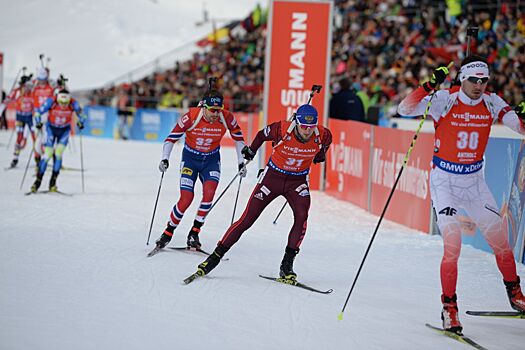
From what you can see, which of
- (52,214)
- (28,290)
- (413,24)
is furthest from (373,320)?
(413,24)

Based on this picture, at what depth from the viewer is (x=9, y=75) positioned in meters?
49.9

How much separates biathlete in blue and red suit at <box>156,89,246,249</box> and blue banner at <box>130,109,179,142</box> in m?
22.3

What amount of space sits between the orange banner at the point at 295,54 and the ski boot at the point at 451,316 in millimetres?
11049

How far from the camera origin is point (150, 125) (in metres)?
32.9

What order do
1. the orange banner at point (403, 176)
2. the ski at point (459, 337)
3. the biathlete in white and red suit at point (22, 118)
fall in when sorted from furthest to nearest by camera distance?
1. the biathlete in white and red suit at point (22, 118)
2. the orange banner at point (403, 176)
3. the ski at point (459, 337)

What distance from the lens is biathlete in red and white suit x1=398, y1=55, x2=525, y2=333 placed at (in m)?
6.66

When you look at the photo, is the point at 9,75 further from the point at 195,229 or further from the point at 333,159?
the point at 195,229

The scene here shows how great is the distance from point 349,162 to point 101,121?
806 inches

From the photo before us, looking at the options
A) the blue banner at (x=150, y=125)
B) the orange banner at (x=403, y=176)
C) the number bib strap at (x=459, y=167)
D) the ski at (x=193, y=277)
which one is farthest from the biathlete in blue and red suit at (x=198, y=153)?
the blue banner at (x=150, y=125)

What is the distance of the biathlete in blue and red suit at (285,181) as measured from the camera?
817cm

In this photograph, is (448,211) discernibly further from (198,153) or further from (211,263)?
(198,153)

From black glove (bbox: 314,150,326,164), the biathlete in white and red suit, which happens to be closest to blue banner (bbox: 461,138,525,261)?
black glove (bbox: 314,150,326,164)

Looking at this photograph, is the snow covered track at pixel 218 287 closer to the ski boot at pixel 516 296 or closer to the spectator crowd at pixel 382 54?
the ski boot at pixel 516 296

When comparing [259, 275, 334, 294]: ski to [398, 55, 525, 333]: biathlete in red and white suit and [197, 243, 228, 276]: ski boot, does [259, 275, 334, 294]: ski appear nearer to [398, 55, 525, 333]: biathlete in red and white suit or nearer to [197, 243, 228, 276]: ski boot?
[197, 243, 228, 276]: ski boot
